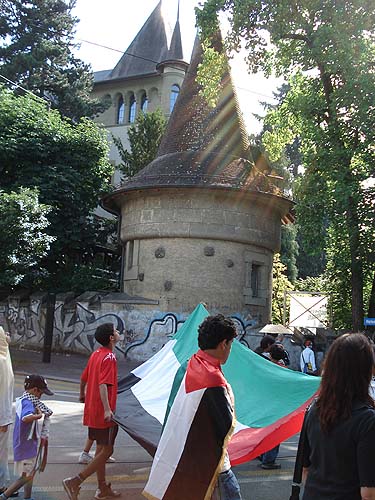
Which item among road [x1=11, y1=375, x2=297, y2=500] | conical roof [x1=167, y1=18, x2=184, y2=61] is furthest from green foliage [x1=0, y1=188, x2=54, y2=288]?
conical roof [x1=167, y1=18, x2=184, y2=61]

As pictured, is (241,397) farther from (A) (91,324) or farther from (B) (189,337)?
(A) (91,324)

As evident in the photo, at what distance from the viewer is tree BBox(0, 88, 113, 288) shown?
2758 cm

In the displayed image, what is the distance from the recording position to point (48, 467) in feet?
23.9

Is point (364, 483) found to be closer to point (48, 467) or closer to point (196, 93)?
point (48, 467)

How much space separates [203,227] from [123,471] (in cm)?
1583

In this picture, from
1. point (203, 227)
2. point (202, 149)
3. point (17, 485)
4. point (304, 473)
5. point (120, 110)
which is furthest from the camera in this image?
point (120, 110)

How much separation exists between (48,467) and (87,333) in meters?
16.7

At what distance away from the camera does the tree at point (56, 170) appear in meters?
27.6

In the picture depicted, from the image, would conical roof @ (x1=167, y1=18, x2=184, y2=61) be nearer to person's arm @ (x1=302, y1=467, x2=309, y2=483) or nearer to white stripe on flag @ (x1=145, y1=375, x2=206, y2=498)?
white stripe on flag @ (x1=145, y1=375, x2=206, y2=498)

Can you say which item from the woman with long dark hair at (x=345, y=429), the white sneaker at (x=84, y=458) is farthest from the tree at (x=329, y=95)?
the woman with long dark hair at (x=345, y=429)

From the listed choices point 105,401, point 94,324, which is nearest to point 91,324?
point 94,324

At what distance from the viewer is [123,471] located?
739 cm

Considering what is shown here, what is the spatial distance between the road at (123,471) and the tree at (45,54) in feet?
104

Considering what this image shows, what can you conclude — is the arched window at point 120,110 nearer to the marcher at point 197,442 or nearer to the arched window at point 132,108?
the arched window at point 132,108
